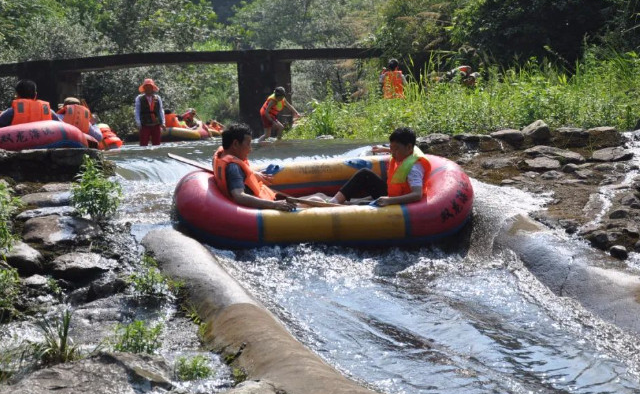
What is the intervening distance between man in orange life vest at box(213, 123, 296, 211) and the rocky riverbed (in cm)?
98

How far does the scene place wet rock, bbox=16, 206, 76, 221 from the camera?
7430mm

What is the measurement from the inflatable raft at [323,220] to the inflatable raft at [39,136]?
2.67 meters

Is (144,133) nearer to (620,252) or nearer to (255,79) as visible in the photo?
(255,79)

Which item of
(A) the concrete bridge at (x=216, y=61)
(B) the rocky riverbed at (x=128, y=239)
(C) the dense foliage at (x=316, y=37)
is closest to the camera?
(B) the rocky riverbed at (x=128, y=239)

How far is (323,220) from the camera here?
755 centimetres

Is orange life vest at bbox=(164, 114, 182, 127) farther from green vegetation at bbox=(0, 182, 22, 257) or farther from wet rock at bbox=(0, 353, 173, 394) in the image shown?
wet rock at bbox=(0, 353, 173, 394)

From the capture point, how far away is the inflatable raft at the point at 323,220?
24.5ft

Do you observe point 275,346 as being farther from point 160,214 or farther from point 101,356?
point 160,214

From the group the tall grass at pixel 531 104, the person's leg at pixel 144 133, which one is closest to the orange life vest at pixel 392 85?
the tall grass at pixel 531 104

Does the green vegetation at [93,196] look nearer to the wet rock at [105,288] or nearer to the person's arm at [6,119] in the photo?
the wet rock at [105,288]

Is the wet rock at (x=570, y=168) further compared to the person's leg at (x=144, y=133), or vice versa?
the person's leg at (x=144, y=133)

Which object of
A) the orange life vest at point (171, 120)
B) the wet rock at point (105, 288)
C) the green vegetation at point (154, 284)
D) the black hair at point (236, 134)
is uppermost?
the black hair at point (236, 134)

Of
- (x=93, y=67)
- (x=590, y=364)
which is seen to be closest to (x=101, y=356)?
(x=590, y=364)

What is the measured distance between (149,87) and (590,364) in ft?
31.5
